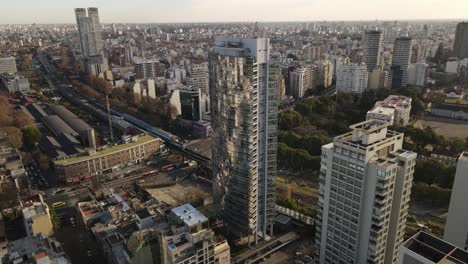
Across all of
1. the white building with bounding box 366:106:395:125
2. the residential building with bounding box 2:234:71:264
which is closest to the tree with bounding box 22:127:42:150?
the residential building with bounding box 2:234:71:264

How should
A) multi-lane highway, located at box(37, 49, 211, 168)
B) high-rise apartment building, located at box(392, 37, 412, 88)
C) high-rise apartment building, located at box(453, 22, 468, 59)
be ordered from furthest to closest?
1. high-rise apartment building, located at box(453, 22, 468, 59)
2. high-rise apartment building, located at box(392, 37, 412, 88)
3. multi-lane highway, located at box(37, 49, 211, 168)

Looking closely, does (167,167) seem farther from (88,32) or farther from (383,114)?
(88,32)

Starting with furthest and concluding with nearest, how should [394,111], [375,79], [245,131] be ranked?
[375,79], [394,111], [245,131]

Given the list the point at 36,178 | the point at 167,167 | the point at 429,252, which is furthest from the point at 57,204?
the point at 429,252

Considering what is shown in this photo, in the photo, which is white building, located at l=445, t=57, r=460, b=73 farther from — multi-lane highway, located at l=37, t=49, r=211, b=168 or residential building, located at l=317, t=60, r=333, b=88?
multi-lane highway, located at l=37, t=49, r=211, b=168

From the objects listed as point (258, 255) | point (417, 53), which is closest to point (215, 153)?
point (258, 255)

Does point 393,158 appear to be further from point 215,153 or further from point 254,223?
point 215,153
